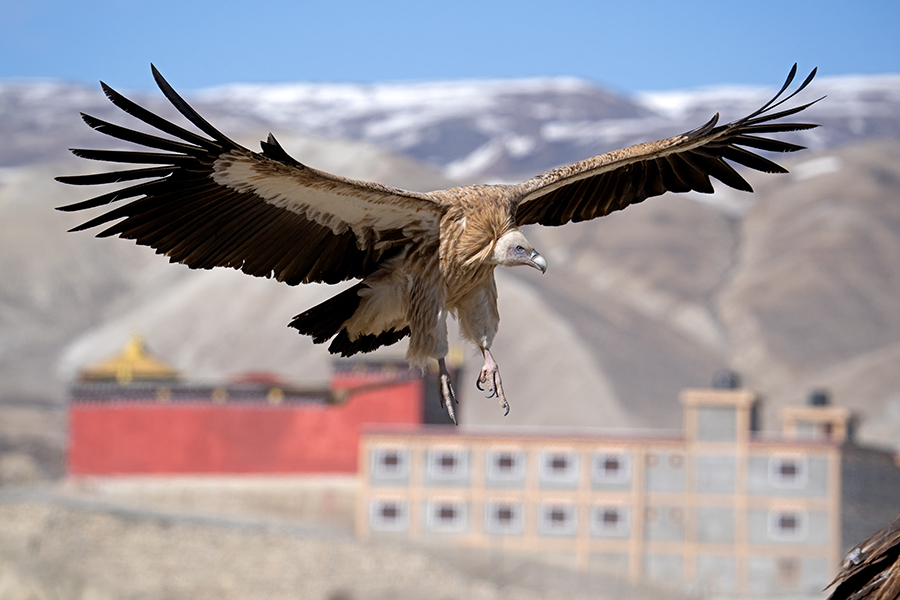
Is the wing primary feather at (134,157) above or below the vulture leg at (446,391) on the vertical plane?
above

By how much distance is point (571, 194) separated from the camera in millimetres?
9641

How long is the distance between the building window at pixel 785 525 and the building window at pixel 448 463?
44.8 ft

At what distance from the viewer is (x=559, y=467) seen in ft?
183

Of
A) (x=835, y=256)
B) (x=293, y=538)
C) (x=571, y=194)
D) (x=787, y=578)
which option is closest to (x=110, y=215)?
(x=571, y=194)

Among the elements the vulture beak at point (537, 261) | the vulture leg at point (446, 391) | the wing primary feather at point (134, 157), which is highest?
the wing primary feather at point (134, 157)

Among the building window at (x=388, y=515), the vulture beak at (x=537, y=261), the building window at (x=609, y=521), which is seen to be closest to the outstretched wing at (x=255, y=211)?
the vulture beak at (x=537, y=261)

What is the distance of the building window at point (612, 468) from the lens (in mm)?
55750

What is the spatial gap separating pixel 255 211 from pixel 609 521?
4978 centimetres

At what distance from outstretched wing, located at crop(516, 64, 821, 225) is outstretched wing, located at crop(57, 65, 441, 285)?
1339 mm

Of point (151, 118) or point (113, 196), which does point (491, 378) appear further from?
point (151, 118)

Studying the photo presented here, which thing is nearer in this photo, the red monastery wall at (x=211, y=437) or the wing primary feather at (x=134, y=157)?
the wing primary feather at (x=134, y=157)

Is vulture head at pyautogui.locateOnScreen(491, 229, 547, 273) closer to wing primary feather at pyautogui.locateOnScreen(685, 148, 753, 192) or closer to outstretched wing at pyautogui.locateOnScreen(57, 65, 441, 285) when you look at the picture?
outstretched wing at pyautogui.locateOnScreen(57, 65, 441, 285)

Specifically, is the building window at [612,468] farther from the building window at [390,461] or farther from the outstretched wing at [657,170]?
the outstretched wing at [657,170]

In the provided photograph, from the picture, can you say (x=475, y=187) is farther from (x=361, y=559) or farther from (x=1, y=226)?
(x=1, y=226)
